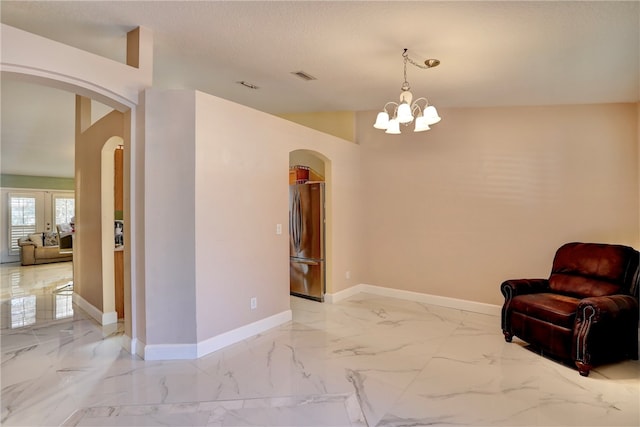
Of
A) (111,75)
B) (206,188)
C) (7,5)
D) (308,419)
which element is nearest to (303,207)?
(206,188)

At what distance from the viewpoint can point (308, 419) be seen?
2.09 metres

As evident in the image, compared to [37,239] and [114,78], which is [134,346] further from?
[37,239]

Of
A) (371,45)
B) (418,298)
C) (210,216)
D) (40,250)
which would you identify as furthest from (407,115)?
(40,250)

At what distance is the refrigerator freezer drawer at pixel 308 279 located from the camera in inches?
188

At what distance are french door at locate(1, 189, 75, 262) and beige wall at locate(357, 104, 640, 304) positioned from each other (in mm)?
9403

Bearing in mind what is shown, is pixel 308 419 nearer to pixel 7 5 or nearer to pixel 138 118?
pixel 138 118

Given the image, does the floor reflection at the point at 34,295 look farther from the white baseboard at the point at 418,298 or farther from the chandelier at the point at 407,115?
the chandelier at the point at 407,115

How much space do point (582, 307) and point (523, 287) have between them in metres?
0.72

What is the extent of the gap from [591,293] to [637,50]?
2.11m

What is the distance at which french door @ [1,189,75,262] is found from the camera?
868 centimetres

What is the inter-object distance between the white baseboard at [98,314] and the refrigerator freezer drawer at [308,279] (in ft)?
7.76

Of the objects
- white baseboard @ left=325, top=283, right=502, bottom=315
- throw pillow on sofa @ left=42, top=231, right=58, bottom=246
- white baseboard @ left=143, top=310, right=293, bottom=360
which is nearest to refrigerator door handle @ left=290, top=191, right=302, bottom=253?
white baseboard @ left=325, top=283, right=502, bottom=315

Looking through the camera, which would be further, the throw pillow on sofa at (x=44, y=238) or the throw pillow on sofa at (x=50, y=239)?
the throw pillow on sofa at (x=50, y=239)

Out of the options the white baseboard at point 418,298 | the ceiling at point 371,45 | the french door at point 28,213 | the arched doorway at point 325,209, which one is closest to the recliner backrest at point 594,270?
the white baseboard at point 418,298
